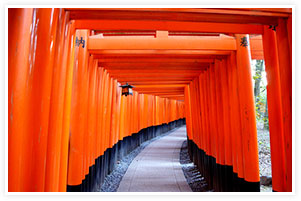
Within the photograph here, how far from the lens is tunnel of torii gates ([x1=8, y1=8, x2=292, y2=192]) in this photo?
1.63m

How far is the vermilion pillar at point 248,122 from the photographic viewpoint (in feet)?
12.1

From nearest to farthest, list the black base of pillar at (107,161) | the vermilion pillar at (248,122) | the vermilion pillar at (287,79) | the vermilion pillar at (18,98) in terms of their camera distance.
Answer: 1. the vermilion pillar at (18,98)
2. the vermilion pillar at (287,79)
3. the vermilion pillar at (248,122)
4. the black base of pillar at (107,161)

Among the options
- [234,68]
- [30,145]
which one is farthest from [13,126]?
[234,68]

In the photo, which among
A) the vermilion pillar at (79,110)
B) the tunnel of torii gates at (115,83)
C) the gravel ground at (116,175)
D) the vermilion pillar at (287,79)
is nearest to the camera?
the tunnel of torii gates at (115,83)

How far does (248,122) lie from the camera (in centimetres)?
377

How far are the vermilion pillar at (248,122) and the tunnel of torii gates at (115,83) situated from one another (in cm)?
2

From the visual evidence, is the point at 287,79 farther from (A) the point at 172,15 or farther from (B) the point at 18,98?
(B) the point at 18,98

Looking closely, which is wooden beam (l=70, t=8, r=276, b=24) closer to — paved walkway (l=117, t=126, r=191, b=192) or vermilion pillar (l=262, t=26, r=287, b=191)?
vermilion pillar (l=262, t=26, r=287, b=191)

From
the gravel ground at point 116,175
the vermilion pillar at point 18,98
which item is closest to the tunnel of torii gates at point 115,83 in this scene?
the vermilion pillar at point 18,98

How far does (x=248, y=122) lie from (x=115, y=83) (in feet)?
19.2

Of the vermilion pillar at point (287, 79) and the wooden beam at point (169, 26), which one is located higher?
the wooden beam at point (169, 26)

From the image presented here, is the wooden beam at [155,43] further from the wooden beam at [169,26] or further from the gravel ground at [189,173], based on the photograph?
the gravel ground at [189,173]

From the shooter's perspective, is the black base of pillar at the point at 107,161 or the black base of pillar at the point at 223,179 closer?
the black base of pillar at the point at 223,179
